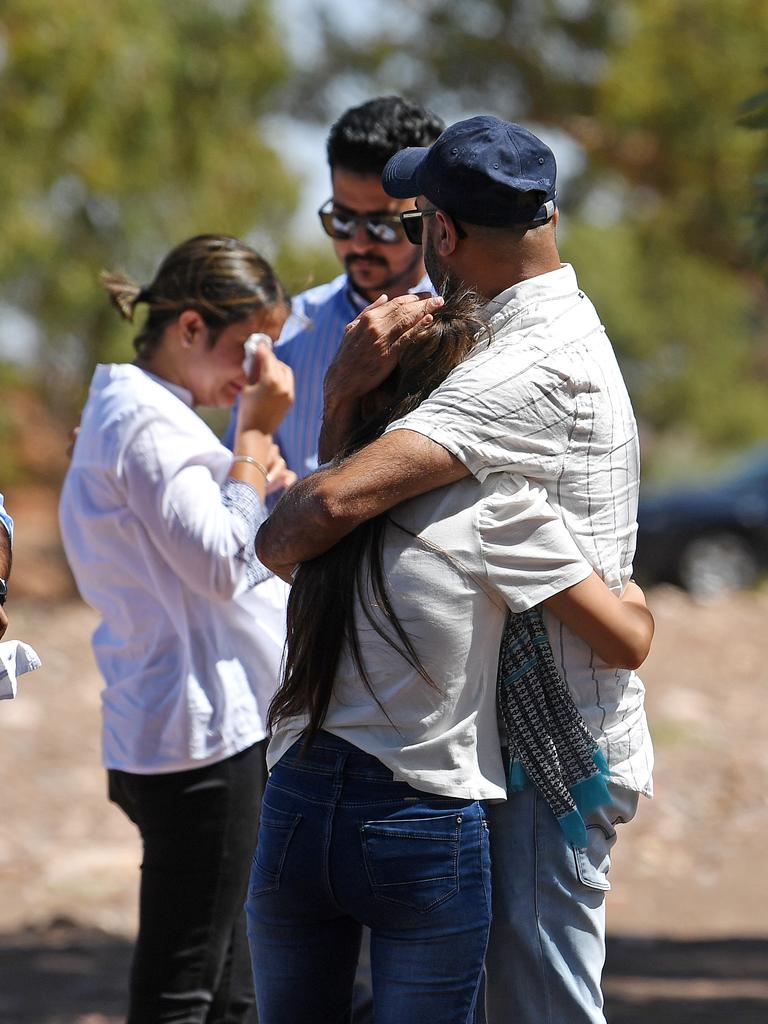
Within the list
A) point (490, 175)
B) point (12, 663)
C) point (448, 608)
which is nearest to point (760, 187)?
point (490, 175)

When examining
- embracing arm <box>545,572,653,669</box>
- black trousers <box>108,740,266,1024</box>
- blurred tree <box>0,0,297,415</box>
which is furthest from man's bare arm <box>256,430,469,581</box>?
blurred tree <box>0,0,297,415</box>

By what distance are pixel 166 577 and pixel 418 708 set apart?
102 centimetres

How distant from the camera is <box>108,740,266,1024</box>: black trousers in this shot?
292cm

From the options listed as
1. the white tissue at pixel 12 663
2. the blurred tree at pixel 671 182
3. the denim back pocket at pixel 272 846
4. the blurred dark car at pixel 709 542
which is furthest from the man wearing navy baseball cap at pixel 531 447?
the blurred dark car at pixel 709 542

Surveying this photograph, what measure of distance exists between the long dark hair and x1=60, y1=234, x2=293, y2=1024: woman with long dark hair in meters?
0.73

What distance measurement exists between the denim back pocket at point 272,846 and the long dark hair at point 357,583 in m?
0.13

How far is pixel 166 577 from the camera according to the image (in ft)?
9.46

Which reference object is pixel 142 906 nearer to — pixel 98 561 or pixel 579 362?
pixel 98 561

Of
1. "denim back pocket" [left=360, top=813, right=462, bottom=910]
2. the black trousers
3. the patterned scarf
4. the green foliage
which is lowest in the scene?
the black trousers

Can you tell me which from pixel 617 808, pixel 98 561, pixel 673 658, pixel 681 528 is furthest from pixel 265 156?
pixel 617 808

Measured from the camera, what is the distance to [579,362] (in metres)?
2.06

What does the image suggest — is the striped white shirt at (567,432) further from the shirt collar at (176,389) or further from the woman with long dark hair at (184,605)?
the shirt collar at (176,389)

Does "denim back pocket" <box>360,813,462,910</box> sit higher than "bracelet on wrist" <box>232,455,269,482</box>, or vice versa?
"bracelet on wrist" <box>232,455,269,482</box>

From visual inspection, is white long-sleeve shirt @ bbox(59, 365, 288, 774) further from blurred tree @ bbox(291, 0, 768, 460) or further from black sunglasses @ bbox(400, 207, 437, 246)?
blurred tree @ bbox(291, 0, 768, 460)
